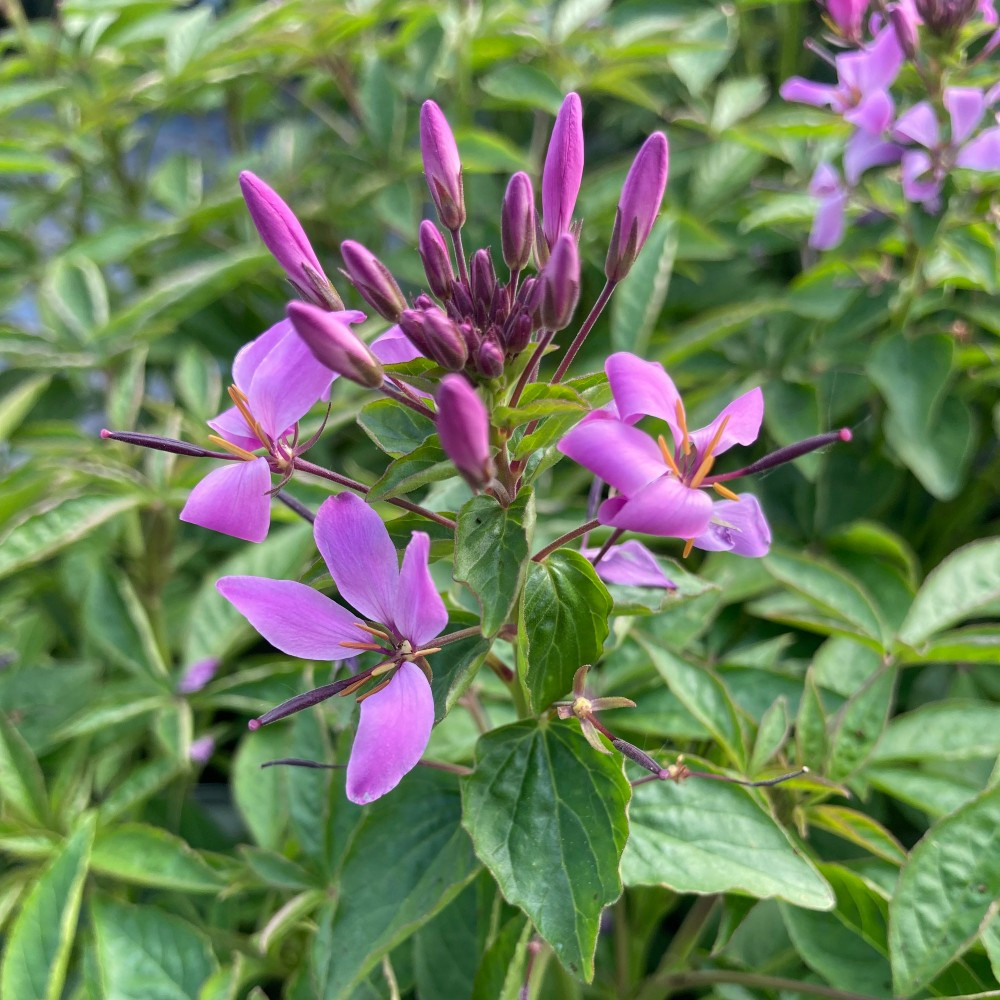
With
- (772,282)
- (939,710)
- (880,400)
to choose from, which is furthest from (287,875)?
(772,282)

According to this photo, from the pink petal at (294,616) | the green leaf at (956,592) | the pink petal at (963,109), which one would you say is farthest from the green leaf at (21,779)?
the pink petal at (963,109)

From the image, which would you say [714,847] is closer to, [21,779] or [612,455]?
[612,455]

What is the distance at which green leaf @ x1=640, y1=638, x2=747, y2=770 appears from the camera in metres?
0.71

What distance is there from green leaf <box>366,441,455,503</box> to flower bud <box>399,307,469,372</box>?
52 mm

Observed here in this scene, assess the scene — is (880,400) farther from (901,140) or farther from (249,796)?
(249,796)

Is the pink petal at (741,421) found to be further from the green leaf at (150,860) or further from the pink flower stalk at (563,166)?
the green leaf at (150,860)

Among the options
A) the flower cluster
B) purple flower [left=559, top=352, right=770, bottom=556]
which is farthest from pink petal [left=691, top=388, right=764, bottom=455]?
the flower cluster

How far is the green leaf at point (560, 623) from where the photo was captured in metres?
0.53

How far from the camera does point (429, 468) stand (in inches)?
20.5

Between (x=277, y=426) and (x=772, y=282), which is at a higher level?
(x=277, y=426)

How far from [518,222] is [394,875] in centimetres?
45

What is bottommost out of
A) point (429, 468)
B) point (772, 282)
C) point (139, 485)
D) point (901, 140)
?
point (772, 282)

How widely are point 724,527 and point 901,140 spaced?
696mm

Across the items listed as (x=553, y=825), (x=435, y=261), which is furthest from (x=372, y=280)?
(x=553, y=825)
